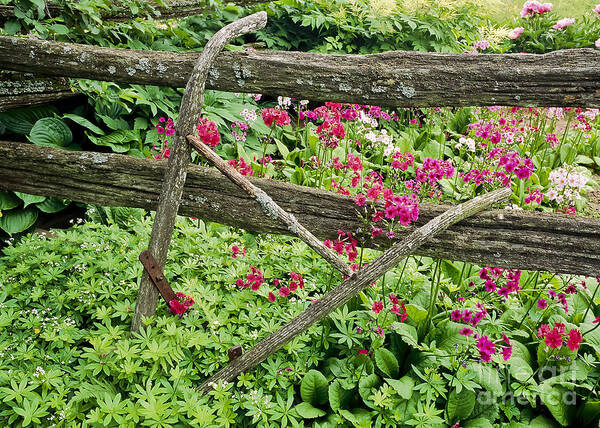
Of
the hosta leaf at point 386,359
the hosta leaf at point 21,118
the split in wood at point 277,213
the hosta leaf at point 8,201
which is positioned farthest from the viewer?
the hosta leaf at point 21,118

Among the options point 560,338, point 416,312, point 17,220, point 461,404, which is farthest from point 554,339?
point 17,220

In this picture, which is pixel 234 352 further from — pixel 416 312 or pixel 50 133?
pixel 50 133

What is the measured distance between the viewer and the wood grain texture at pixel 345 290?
2.34 metres

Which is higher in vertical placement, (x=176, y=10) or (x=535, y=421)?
(x=176, y=10)

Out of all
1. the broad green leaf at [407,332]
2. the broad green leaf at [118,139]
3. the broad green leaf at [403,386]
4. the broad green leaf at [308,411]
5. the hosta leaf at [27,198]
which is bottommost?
the broad green leaf at [308,411]

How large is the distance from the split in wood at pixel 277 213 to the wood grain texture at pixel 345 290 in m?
0.11

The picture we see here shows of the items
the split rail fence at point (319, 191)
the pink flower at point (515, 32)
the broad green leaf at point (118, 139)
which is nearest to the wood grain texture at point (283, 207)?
the split rail fence at point (319, 191)

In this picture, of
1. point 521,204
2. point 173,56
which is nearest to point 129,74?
point 173,56

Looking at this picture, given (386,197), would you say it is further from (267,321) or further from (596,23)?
(596,23)

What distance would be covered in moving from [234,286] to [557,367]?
211cm

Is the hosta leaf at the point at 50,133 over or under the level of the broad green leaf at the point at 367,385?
over

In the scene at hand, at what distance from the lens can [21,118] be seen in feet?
12.6

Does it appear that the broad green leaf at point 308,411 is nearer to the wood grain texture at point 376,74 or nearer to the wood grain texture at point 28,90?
the wood grain texture at point 376,74

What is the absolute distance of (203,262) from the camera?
10.9 ft
